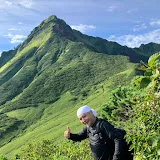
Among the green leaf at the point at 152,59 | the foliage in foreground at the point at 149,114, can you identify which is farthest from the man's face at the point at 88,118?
the green leaf at the point at 152,59

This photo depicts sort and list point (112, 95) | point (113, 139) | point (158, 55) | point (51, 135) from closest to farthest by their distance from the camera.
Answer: point (158, 55) → point (113, 139) → point (112, 95) → point (51, 135)

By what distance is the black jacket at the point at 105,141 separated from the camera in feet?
19.0

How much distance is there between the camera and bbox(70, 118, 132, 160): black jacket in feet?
19.0

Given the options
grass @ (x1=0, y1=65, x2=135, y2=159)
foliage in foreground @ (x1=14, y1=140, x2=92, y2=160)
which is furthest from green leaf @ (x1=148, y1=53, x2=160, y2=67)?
grass @ (x1=0, y1=65, x2=135, y2=159)

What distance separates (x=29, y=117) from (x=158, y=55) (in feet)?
621

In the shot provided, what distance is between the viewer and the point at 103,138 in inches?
240

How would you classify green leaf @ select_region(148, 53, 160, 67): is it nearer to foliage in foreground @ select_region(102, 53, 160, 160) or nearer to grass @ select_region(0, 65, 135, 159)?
foliage in foreground @ select_region(102, 53, 160, 160)

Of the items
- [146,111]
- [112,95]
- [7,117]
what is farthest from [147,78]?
[7,117]

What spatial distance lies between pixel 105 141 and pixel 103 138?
0.07 metres

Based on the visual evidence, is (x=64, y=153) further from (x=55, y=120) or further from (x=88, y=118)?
(x=55, y=120)

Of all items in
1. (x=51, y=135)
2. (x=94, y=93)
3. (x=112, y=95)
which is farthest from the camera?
(x=94, y=93)

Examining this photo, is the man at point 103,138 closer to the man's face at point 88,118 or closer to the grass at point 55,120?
the man's face at point 88,118

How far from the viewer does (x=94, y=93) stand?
7741 inches

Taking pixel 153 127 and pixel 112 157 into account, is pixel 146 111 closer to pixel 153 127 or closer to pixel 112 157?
pixel 153 127
